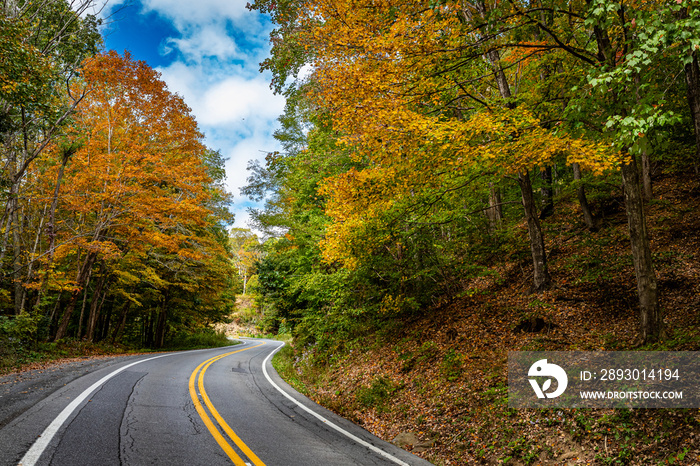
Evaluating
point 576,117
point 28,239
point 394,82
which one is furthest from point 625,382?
point 28,239

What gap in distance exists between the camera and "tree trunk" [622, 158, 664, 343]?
5945mm

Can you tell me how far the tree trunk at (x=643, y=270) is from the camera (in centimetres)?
595

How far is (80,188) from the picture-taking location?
1423 centimetres

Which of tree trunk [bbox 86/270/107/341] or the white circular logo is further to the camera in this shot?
tree trunk [bbox 86/270/107/341]

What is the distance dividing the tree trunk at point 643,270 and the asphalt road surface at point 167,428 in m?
4.65

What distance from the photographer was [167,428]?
5434 mm

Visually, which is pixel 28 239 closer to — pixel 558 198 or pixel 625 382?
pixel 625 382

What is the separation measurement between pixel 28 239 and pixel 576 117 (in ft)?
76.5

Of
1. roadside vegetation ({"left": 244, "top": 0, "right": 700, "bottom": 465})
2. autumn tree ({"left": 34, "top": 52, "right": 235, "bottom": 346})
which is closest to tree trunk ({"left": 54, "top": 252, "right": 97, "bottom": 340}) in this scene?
autumn tree ({"left": 34, "top": 52, "right": 235, "bottom": 346})

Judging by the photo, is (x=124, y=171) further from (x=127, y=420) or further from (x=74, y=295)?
(x=127, y=420)

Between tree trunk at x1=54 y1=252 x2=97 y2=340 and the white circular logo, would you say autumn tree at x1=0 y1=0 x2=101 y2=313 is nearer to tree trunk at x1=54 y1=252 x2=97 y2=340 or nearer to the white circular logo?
tree trunk at x1=54 y1=252 x2=97 y2=340

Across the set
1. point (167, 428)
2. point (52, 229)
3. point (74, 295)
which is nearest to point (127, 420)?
point (167, 428)

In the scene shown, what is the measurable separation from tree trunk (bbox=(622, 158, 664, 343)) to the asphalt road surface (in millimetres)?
4647

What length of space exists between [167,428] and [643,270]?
856cm
